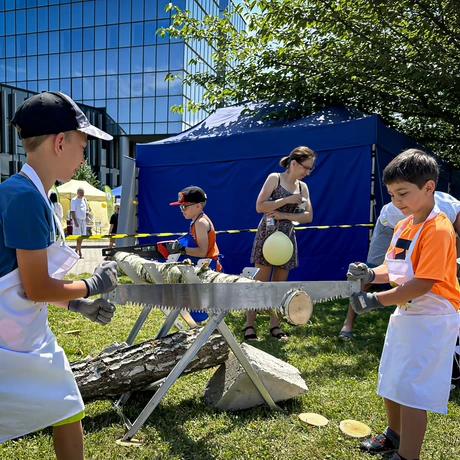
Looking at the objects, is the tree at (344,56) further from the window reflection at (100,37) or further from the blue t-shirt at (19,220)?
the window reflection at (100,37)

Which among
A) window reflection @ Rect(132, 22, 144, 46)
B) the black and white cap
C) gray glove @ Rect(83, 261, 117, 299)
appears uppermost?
window reflection @ Rect(132, 22, 144, 46)

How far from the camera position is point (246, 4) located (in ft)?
26.3

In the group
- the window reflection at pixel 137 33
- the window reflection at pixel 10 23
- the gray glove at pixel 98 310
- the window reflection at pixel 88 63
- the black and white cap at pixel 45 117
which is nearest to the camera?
the black and white cap at pixel 45 117

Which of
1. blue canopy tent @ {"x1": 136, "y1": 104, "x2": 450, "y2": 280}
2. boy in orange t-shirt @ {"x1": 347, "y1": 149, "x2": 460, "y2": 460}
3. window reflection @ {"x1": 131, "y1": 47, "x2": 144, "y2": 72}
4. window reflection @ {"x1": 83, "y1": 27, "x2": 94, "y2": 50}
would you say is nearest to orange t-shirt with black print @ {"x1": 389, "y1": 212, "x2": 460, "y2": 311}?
boy in orange t-shirt @ {"x1": 347, "y1": 149, "x2": 460, "y2": 460}

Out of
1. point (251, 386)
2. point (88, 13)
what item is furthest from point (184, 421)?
point (88, 13)

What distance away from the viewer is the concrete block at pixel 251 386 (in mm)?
2818

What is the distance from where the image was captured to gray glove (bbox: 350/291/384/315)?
6.54 ft

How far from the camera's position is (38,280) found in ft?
4.78

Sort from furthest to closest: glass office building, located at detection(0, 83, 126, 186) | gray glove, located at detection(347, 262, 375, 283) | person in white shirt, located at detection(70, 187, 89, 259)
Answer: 1. glass office building, located at detection(0, 83, 126, 186)
2. person in white shirt, located at detection(70, 187, 89, 259)
3. gray glove, located at detection(347, 262, 375, 283)

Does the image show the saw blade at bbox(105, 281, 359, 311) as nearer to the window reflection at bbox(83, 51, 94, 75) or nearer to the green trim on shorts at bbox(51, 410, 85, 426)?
the green trim on shorts at bbox(51, 410, 85, 426)

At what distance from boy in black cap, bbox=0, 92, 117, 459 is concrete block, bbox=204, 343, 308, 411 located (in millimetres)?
1327

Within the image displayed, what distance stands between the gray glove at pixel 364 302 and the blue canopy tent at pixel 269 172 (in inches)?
192

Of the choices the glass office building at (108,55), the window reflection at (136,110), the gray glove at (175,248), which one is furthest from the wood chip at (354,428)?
the window reflection at (136,110)

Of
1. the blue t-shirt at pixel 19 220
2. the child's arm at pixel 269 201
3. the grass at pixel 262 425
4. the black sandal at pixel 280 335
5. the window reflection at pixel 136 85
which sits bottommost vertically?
the grass at pixel 262 425
